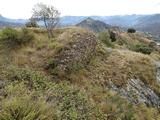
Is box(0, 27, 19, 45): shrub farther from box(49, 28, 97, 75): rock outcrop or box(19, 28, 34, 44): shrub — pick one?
box(49, 28, 97, 75): rock outcrop

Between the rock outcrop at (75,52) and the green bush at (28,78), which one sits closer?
the green bush at (28,78)

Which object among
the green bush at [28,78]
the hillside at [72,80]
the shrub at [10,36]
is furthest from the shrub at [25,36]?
the green bush at [28,78]

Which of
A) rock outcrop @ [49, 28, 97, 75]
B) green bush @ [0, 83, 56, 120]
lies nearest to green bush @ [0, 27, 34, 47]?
rock outcrop @ [49, 28, 97, 75]

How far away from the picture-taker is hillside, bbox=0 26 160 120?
8940 millimetres

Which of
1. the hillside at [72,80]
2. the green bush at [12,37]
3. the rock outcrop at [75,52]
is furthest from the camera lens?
the green bush at [12,37]

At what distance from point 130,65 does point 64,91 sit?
7.50 meters

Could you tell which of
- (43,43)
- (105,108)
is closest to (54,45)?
(43,43)

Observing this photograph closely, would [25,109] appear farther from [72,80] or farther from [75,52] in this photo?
[75,52]

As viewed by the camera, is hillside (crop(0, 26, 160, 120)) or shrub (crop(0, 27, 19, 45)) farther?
shrub (crop(0, 27, 19, 45))

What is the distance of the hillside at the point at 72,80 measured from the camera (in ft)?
29.3

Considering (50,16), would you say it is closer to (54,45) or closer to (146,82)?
(54,45)

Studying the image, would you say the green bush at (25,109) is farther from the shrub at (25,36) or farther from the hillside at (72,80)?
the shrub at (25,36)

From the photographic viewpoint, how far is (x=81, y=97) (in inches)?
428

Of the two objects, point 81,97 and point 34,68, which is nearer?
point 81,97
